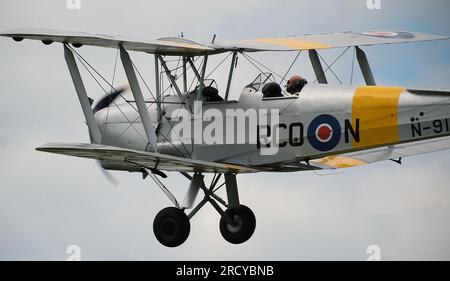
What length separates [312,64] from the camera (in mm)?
21859

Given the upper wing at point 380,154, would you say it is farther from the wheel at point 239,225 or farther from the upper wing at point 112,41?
the upper wing at point 112,41

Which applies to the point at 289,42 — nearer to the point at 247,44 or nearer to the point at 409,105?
the point at 247,44

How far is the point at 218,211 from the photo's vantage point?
21.3 m

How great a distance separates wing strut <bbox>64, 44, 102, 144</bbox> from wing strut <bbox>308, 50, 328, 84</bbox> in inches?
124

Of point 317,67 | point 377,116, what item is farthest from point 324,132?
point 317,67

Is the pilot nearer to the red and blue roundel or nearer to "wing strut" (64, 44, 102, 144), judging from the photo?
the red and blue roundel

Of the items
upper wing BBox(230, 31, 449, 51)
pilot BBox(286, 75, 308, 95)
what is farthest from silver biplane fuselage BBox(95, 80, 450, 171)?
upper wing BBox(230, 31, 449, 51)

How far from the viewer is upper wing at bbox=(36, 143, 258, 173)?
19562 mm

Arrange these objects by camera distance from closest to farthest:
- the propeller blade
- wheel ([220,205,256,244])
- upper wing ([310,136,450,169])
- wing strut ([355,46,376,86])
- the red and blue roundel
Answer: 1. upper wing ([310,136,450,169])
2. the red and blue roundel
3. wheel ([220,205,256,244])
4. wing strut ([355,46,376,86])
5. the propeller blade

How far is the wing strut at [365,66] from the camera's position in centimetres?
2194

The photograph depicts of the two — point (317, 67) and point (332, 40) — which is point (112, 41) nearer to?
point (317, 67)

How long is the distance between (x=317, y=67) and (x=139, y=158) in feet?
10.3

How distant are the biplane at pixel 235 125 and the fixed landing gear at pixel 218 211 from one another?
1 cm

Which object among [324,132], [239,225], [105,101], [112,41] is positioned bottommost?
[239,225]
